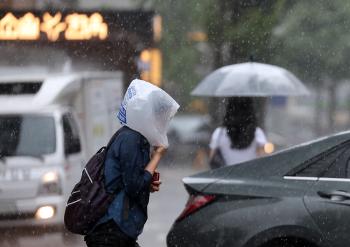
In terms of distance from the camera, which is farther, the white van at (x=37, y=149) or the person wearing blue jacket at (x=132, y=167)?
the white van at (x=37, y=149)

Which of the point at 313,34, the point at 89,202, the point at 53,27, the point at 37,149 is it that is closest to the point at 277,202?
the point at 89,202

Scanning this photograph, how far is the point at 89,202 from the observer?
446 centimetres

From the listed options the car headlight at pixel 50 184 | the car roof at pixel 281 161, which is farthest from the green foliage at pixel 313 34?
the car roof at pixel 281 161

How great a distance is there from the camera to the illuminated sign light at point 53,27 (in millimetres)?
15367

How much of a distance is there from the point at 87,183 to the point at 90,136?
10.2 metres

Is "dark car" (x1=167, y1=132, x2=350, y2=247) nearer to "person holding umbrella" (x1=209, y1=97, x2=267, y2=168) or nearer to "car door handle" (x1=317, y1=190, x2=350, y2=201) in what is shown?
"car door handle" (x1=317, y1=190, x2=350, y2=201)

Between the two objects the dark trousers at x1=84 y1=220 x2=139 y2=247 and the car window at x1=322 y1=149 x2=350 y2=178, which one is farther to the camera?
the car window at x1=322 y1=149 x2=350 y2=178

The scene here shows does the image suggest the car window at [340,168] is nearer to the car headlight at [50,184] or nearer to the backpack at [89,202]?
the backpack at [89,202]

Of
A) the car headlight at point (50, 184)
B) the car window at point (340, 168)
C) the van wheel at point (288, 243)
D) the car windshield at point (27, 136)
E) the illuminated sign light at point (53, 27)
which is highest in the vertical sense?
the illuminated sign light at point (53, 27)

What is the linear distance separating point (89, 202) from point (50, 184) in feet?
18.4

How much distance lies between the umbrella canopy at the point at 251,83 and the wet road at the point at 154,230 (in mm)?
2361

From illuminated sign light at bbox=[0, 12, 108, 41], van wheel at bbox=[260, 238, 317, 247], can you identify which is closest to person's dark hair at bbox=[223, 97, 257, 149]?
van wheel at bbox=[260, 238, 317, 247]

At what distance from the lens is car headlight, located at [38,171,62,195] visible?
390 inches

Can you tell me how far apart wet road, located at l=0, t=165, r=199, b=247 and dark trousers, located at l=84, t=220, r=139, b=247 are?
5.21 m
